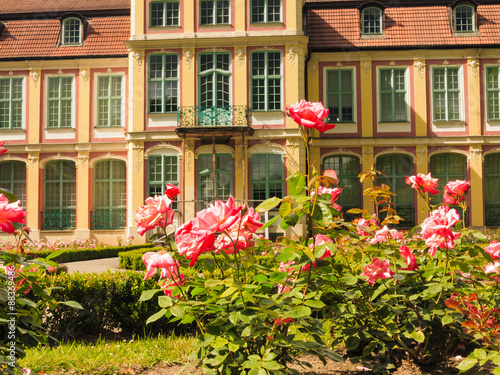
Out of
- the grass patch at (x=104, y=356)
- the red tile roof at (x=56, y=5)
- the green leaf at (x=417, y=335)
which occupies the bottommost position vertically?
the grass patch at (x=104, y=356)

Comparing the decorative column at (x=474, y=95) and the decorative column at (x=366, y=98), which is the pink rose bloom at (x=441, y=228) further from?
the decorative column at (x=474, y=95)

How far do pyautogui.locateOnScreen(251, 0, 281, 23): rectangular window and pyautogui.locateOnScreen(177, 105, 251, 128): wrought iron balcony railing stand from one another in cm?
322

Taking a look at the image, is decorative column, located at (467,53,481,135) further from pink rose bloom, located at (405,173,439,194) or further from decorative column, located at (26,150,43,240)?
decorative column, located at (26,150,43,240)

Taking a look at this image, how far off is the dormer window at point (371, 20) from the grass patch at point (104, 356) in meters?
16.4

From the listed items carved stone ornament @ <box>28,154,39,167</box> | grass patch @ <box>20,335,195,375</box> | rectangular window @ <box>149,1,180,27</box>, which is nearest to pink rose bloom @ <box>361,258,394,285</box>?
grass patch @ <box>20,335,195,375</box>

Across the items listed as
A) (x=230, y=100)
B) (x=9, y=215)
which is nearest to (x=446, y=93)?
(x=230, y=100)

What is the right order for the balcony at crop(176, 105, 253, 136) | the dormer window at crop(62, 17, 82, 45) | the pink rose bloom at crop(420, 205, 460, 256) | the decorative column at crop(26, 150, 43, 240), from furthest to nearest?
the dormer window at crop(62, 17, 82, 45) < the decorative column at crop(26, 150, 43, 240) < the balcony at crop(176, 105, 253, 136) < the pink rose bloom at crop(420, 205, 460, 256)

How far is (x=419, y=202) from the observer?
17.5 m

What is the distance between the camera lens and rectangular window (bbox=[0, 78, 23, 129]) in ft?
60.4

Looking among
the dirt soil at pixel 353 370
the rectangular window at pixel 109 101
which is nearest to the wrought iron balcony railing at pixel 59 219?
the rectangular window at pixel 109 101

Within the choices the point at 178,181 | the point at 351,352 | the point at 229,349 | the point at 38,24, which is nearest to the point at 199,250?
the point at 229,349

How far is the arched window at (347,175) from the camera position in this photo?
698 inches

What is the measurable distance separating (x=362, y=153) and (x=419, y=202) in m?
2.82

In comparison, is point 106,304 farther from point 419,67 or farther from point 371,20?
point 371,20
